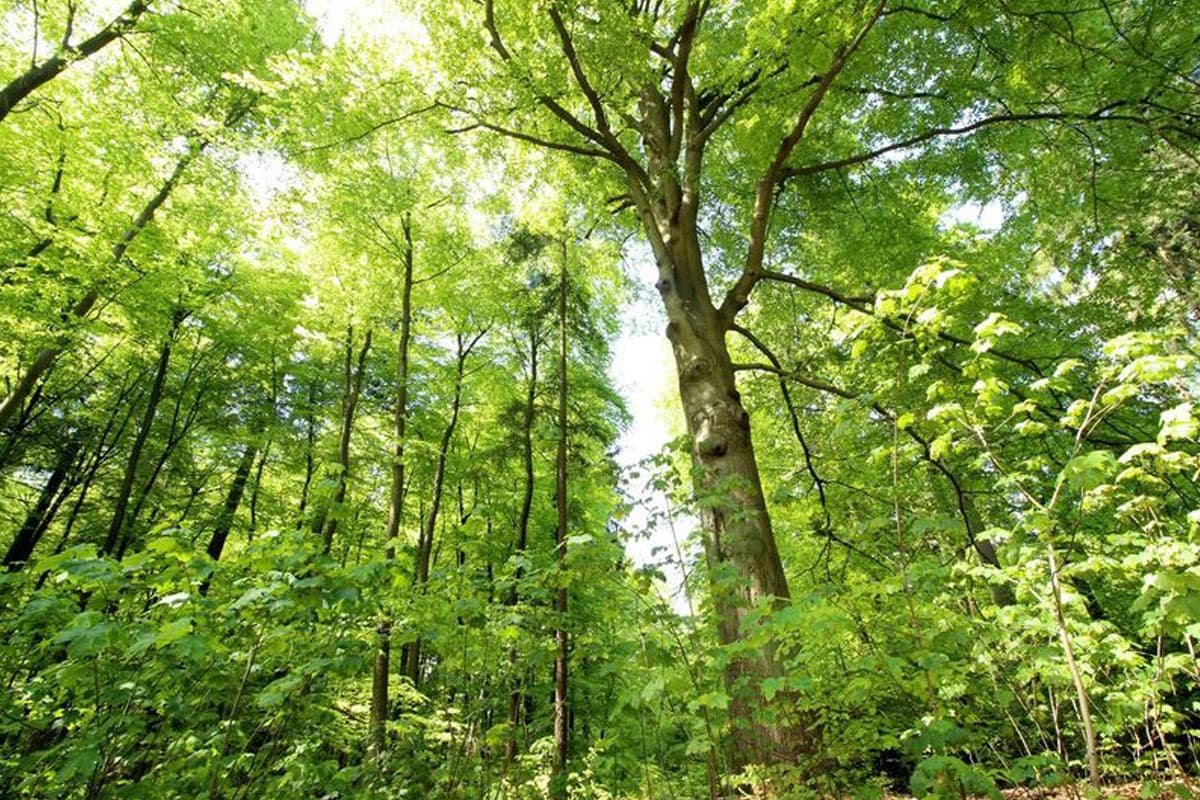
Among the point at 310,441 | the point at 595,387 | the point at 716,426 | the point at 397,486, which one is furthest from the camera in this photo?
the point at 595,387

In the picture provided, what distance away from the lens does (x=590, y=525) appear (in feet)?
45.0

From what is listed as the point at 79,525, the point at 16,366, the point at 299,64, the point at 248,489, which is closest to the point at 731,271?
the point at 299,64

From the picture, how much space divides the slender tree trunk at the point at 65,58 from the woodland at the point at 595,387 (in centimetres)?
5

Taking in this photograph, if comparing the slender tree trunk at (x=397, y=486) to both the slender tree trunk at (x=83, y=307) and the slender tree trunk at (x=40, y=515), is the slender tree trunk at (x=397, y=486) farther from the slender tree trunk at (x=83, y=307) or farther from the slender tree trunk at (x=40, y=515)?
the slender tree trunk at (x=40, y=515)

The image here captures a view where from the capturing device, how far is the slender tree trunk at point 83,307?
7.46m

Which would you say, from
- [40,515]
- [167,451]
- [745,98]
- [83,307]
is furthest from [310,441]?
[745,98]

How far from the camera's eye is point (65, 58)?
23.1ft

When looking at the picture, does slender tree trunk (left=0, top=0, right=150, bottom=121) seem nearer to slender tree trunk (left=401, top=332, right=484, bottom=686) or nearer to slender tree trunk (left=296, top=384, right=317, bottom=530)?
slender tree trunk (left=296, top=384, right=317, bottom=530)

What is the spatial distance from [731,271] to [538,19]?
14.4 feet

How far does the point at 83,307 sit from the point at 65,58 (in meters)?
3.49

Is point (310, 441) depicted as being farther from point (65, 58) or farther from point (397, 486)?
point (65, 58)

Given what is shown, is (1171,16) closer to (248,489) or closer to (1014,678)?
(1014,678)

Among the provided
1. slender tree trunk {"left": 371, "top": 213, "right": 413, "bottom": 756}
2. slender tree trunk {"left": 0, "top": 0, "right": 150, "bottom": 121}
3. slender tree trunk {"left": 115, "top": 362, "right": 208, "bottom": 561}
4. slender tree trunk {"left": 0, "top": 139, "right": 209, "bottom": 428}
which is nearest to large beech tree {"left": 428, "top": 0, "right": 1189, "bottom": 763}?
slender tree trunk {"left": 371, "top": 213, "right": 413, "bottom": 756}

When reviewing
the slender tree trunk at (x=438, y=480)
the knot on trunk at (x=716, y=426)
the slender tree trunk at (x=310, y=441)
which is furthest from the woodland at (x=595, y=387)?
the slender tree trunk at (x=310, y=441)
